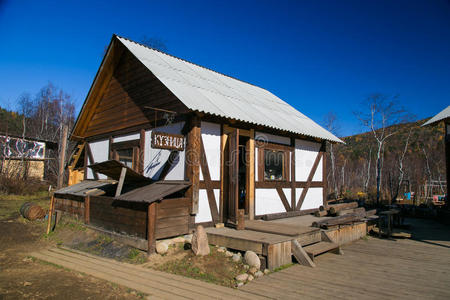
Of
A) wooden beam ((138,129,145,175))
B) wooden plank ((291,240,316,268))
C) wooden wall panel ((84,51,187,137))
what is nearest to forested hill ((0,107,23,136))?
wooden wall panel ((84,51,187,137))

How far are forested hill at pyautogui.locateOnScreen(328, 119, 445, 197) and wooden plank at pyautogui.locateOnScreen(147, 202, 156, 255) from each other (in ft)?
57.0

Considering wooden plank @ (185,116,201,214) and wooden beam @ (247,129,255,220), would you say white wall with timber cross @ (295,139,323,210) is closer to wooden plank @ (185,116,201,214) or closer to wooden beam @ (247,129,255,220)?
wooden beam @ (247,129,255,220)

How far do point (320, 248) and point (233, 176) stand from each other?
282 centimetres

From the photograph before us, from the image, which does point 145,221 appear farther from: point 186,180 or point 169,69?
point 169,69

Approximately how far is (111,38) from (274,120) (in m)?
6.41

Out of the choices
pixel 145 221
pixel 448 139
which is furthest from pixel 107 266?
pixel 448 139

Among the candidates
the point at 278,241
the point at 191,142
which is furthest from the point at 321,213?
the point at 191,142

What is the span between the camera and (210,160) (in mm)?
8344

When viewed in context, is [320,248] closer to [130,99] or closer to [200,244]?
[200,244]

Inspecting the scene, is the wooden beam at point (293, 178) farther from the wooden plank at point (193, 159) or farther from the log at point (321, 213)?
the wooden plank at point (193, 159)

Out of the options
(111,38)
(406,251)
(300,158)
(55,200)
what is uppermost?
(111,38)

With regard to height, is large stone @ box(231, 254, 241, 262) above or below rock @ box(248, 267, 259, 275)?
above

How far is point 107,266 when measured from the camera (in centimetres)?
629

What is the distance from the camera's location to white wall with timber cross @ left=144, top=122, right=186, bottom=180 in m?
8.12
